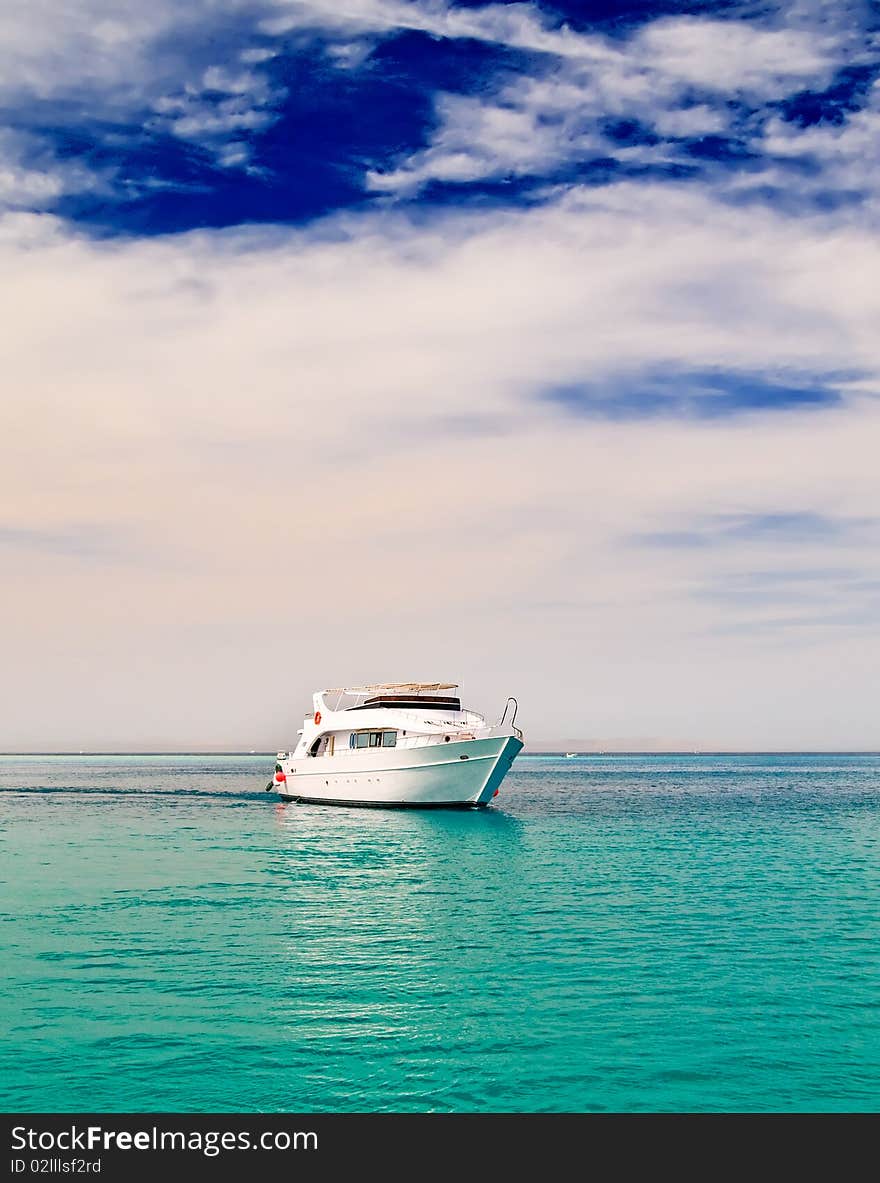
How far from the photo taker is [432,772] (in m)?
65.4

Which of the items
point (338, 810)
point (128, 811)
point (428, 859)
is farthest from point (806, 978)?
point (128, 811)

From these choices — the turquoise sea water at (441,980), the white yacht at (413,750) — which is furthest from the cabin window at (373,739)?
the turquoise sea water at (441,980)

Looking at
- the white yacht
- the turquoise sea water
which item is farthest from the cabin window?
the turquoise sea water

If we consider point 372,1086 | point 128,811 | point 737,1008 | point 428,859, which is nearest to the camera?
point 372,1086

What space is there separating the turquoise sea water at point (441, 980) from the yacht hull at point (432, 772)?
16.2 m

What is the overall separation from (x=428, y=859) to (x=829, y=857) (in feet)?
65.2

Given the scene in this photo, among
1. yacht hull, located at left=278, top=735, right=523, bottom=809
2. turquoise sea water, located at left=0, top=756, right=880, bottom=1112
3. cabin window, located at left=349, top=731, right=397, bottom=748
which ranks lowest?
turquoise sea water, located at left=0, top=756, right=880, bottom=1112

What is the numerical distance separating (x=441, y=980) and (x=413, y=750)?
43.6m

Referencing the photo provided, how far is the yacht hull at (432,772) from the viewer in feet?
214

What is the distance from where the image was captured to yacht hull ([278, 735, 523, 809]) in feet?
214

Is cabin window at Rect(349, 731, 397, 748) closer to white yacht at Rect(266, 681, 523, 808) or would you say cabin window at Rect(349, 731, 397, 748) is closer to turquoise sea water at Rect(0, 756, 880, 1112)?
white yacht at Rect(266, 681, 523, 808)

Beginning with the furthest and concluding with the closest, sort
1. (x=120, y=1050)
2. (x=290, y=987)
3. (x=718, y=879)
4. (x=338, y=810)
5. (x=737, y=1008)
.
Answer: (x=338, y=810) → (x=718, y=879) → (x=290, y=987) → (x=737, y=1008) → (x=120, y=1050)
